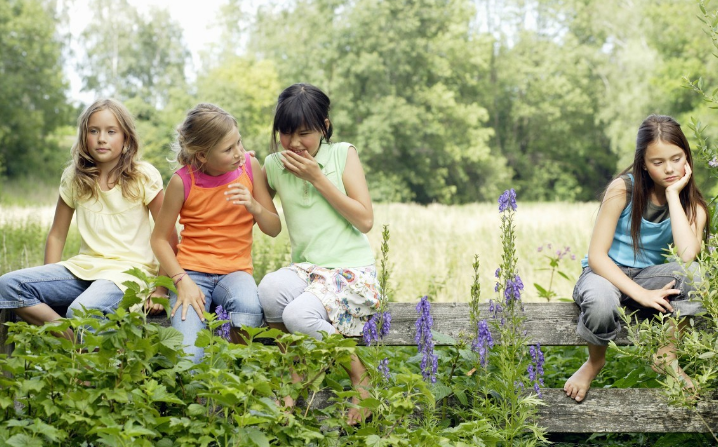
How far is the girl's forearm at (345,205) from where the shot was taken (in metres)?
3.29

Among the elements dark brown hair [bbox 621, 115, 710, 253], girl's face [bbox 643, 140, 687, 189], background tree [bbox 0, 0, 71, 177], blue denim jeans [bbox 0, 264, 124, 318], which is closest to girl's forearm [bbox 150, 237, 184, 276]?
blue denim jeans [bbox 0, 264, 124, 318]

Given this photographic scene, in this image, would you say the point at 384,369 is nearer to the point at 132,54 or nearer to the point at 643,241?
the point at 643,241

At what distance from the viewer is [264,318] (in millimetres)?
3221

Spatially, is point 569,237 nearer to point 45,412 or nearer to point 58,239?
point 58,239

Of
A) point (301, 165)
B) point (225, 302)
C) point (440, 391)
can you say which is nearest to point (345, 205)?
point (301, 165)

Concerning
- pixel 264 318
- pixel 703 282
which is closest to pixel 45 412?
pixel 264 318

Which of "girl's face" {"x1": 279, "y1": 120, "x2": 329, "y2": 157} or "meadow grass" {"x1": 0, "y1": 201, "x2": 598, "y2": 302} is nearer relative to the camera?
"girl's face" {"x1": 279, "y1": 120, "x2": 329, "y2": 157}

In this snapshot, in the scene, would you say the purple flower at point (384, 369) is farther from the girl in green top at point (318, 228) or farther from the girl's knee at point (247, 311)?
the girl's knee at point (247, 311)

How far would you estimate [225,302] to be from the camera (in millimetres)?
3203

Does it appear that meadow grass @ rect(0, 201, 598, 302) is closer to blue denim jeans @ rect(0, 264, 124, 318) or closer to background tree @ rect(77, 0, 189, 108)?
blue denim jeans @ rect(0, 264, 124, 318)

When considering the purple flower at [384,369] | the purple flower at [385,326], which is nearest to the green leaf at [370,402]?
the purple flower at [384,369]

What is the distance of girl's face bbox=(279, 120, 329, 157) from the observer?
3.33 m

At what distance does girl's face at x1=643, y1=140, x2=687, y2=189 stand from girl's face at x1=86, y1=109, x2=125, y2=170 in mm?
2526

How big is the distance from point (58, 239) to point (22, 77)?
36878 mm
